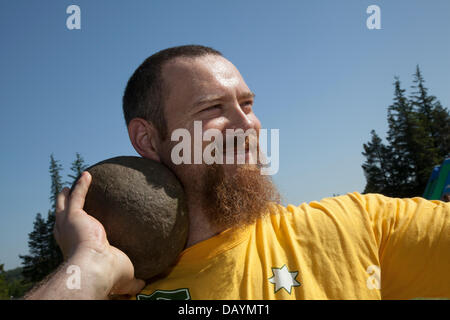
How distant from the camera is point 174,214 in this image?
2514 millimetres

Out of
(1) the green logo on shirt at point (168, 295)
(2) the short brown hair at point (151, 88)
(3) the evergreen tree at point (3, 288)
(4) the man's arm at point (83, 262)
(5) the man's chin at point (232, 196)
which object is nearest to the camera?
(4) the man's arm at point (83, 262)

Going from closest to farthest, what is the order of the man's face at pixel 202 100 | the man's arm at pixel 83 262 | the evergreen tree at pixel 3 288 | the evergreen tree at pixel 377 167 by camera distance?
the man's arm at pixel 83 262, the man's face at pixel 202 100, the evergreen tree at pixel 3 288, the evergreen tree at pixel 377 167

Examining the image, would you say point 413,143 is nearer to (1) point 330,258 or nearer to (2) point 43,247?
(1) point 330,258

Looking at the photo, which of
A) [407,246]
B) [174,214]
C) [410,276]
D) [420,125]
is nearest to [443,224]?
[407,246]

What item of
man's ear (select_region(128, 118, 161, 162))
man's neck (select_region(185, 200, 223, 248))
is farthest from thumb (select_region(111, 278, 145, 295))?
man's ear (select_region(128, 118, 161, 162))

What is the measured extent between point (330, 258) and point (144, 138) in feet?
6.62

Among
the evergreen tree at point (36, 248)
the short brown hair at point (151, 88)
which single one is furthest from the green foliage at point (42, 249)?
the short brown hair at point (151, 88)

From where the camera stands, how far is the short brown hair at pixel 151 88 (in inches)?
123

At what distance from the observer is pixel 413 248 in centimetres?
243

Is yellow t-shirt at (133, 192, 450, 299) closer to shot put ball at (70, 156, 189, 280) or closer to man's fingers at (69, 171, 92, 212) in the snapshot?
shot put ball at (70, 156, 189, 280)

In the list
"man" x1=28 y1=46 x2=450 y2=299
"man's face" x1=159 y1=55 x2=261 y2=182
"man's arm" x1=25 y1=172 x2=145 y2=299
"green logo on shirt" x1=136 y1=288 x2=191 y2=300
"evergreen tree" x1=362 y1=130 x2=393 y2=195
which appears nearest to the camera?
"man's arm" x1=25 y1=172 x2=145 y2=299

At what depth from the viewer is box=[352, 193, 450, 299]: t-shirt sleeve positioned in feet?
7.73

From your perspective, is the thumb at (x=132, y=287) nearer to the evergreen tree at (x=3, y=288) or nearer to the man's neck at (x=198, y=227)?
the man's neck at (x=198, y=227)

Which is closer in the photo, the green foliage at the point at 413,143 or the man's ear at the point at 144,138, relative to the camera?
the man's ear at the point at 144,138
